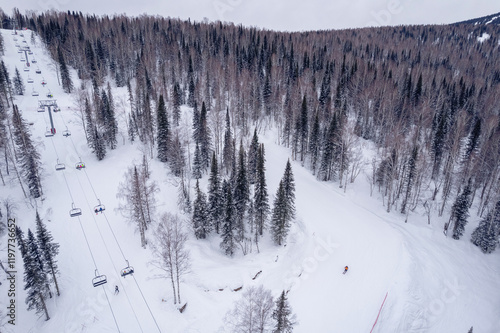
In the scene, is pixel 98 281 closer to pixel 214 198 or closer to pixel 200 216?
pixel 200 216

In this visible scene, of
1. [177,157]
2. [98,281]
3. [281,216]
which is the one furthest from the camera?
[177,157]

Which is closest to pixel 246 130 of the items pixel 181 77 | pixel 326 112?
pixel 326 112

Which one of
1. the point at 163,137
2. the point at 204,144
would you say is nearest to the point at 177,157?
the point at 204,144

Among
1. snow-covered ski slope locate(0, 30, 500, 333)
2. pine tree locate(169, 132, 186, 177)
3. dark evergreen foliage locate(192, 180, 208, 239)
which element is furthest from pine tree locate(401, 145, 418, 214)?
pine tree locate(169, 132, 186, 177)

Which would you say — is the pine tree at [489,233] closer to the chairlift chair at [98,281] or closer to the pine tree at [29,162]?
the chairlift chair at [98,281]

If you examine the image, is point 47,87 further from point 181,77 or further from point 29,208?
point 29,208

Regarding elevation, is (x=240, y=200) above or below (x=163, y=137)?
below

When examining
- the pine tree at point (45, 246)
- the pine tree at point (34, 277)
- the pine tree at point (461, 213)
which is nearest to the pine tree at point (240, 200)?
the pine tree at point (45, 246)
